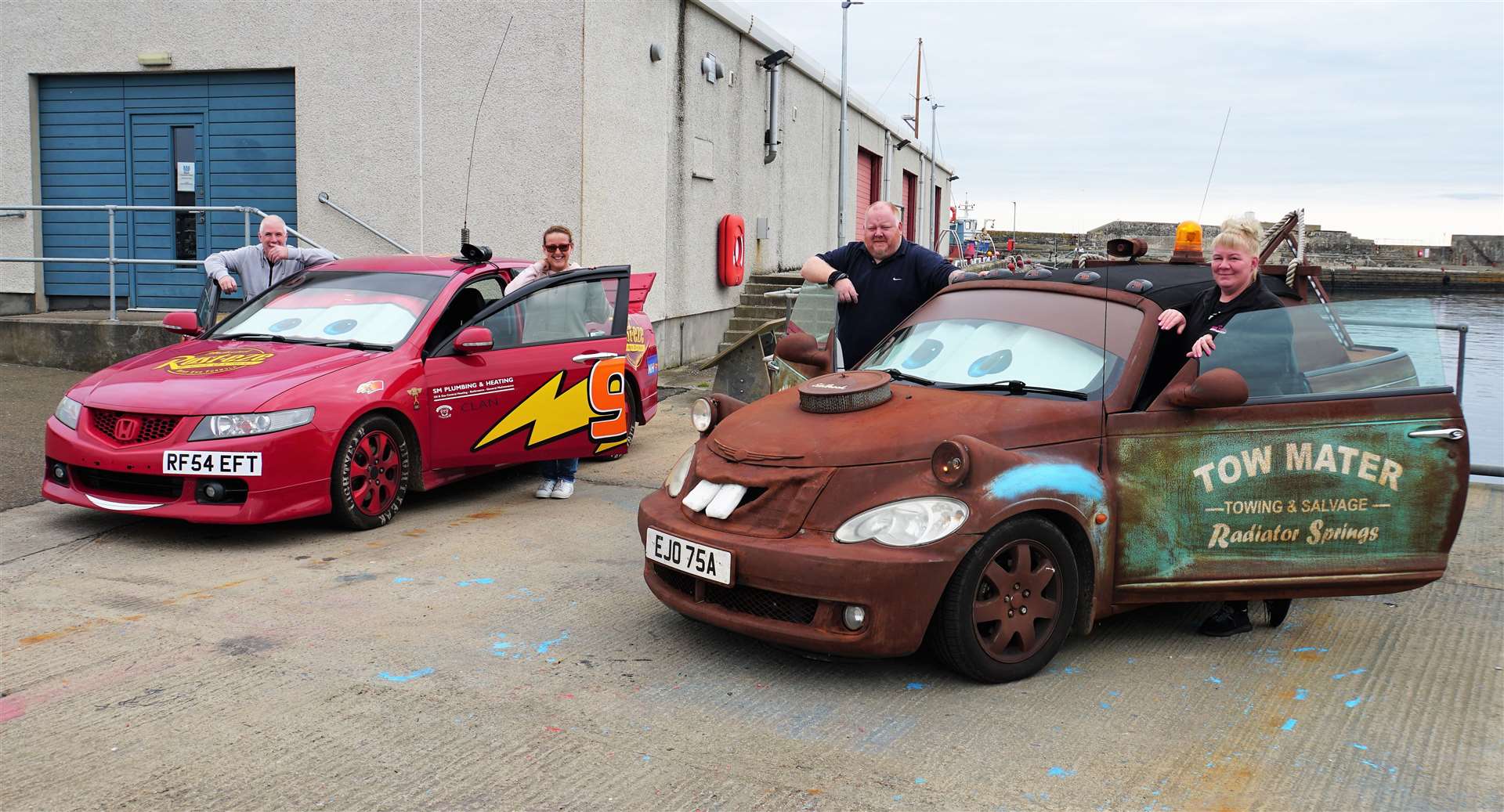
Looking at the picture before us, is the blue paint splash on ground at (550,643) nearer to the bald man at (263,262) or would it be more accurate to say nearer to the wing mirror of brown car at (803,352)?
the wing mirror of brown car at (803,352)

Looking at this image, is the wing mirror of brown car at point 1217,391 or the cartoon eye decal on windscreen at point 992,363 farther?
the cartoon eye decal on windscreen at point 992,363

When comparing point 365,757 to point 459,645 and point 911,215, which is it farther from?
point 911,215

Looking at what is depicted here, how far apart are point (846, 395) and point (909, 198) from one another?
32.6 meters

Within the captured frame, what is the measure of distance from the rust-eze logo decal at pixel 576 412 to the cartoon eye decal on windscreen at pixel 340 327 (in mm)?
1003

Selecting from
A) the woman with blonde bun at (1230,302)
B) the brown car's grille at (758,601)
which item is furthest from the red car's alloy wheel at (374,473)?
the woman with blonde bun at (1230,302)

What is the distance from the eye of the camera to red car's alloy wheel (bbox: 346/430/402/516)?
6453mm

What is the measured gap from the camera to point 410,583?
552 cm

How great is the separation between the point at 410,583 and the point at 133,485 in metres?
1.73

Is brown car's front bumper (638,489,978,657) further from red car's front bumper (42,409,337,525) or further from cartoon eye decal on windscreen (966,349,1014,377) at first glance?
red car's front bumper (42,409,337,525)

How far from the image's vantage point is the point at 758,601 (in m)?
4.33

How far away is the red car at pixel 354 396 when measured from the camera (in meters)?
6.01

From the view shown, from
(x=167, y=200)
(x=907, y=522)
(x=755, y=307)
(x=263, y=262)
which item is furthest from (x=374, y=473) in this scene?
(x=755, y=307)

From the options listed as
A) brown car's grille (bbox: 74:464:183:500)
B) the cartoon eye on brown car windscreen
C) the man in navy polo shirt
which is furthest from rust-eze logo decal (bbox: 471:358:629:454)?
the cartoon eye on brown car windscreen

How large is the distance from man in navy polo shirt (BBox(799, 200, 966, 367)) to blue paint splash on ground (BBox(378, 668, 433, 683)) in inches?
118
